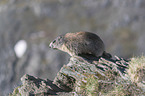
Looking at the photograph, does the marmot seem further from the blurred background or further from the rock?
the blurred background

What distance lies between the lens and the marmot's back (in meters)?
16.2

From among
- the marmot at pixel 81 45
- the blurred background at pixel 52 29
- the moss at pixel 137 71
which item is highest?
the blurred background at pixel 52 29

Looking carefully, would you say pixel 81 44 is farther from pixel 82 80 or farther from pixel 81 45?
pixel 82 80

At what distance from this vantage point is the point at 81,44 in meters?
16.3

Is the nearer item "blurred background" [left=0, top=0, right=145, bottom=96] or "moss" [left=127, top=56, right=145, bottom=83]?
"moss" [left=127, top=56, right=145, bottom=83]

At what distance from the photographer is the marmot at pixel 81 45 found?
16.2m

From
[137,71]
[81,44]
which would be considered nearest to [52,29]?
[81,44]

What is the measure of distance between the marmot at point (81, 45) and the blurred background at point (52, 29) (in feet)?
220

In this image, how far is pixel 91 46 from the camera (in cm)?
1636

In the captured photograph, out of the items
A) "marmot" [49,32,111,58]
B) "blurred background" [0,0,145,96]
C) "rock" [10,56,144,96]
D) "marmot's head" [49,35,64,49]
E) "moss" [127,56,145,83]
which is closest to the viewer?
"moss" [127,56,145,83]

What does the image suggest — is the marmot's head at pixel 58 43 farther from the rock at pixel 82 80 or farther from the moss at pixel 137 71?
the moss at pixel 137 71

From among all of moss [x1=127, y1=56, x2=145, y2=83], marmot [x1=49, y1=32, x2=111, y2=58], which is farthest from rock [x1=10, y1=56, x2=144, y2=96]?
marmot [x1=49, y1=32, x2=111, y2=58]

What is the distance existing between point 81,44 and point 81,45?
0.29 feet

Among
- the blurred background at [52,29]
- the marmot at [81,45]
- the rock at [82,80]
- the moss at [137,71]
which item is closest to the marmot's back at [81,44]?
the marmot at [81,45]
